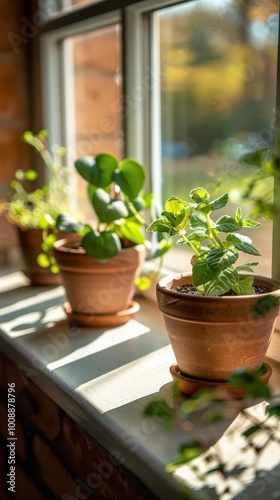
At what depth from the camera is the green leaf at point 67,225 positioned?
1.27m

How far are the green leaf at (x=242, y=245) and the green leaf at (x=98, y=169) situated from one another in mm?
395

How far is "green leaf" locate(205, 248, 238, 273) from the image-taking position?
0.91 m

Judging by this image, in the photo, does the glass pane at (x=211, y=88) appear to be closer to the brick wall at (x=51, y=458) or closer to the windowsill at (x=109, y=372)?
the windowsill at (x=109, y=372)

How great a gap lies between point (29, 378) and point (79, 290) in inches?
8.9

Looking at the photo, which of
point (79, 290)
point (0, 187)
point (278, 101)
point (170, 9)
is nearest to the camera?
point (278, 101)

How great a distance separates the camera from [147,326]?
4.35 feet

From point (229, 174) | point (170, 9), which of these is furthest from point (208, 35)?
point (229, 174)

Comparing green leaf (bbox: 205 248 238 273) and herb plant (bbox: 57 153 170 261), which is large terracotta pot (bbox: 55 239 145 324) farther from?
green leaf (bbox: 205 248 238 273)

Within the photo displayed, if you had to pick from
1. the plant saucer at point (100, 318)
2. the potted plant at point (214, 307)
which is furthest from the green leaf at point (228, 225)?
the plant saucer at point (100, 318)

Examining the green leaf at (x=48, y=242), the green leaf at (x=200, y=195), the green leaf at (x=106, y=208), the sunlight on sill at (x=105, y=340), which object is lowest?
the sunlight on sill at (x=105, y=340)

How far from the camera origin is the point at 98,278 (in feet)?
4.26

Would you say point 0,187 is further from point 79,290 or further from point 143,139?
point 79,290

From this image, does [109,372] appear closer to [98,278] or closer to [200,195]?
[98,278]

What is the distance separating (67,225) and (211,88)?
0.58m
